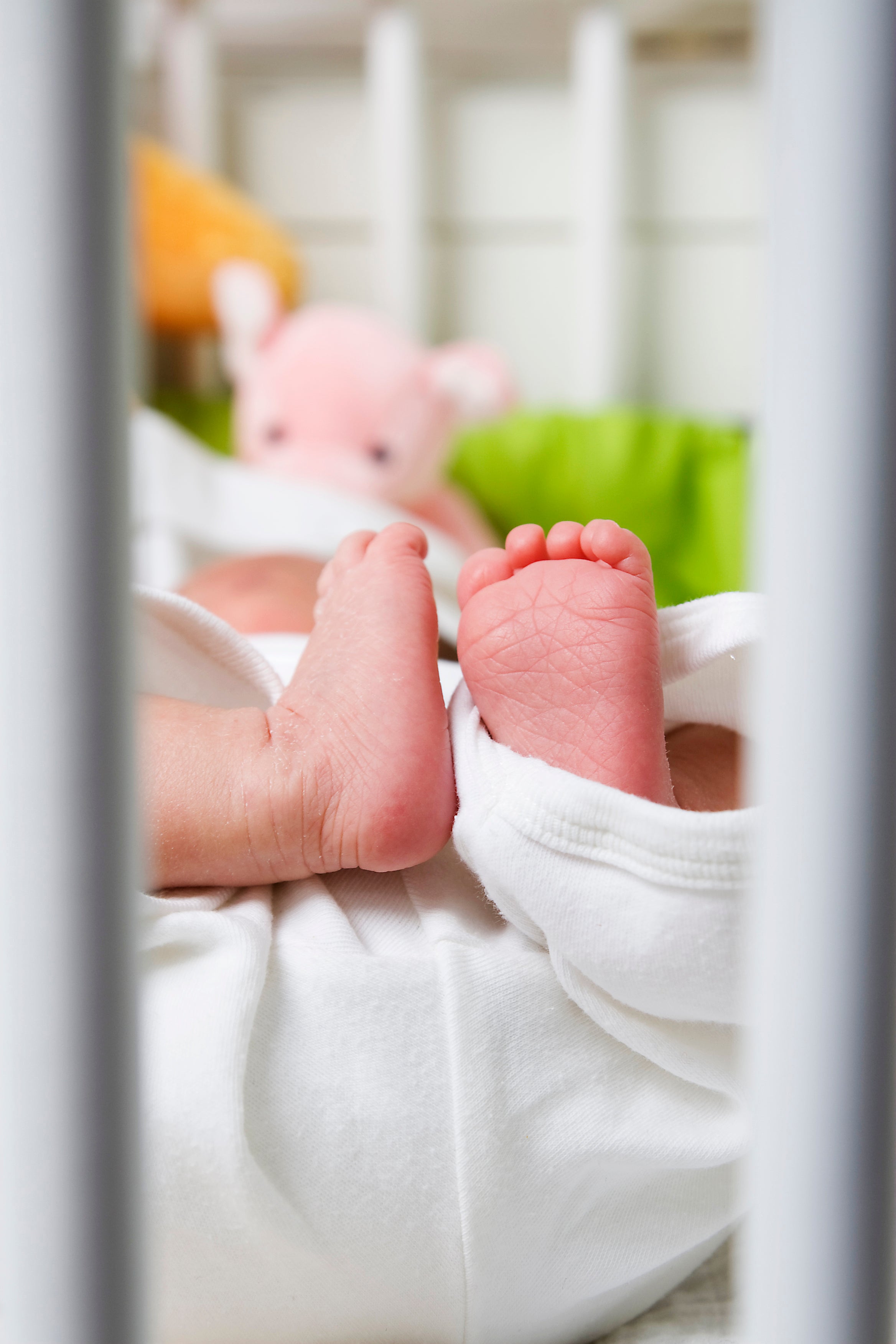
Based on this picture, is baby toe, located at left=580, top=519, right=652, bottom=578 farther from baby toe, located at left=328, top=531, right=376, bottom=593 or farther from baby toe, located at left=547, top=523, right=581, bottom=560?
baby toe, located at left=328, top=531, right=376, bottom=593

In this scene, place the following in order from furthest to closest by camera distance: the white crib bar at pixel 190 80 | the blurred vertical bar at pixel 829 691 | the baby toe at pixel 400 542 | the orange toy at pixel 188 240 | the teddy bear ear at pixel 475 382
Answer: the white crib bar at pixel 190 80 < the orange toy at pixel 188 240 < the teddy bear ear at pixel 475 382 < the baby toe at pixel 400 542 < the blurred vertical bar at pixel 829 691

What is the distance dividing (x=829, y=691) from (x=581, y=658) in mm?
158

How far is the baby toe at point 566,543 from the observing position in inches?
14.9

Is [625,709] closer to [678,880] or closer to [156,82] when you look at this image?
[678,880]

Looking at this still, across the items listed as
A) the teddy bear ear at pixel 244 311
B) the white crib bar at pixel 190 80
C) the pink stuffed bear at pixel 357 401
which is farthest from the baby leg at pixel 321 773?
the white crib bar at pixel 190 80

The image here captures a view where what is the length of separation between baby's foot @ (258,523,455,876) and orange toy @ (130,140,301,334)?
80 centimetres

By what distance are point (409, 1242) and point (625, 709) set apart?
185 mm

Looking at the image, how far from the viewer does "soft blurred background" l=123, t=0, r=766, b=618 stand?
3.92 ft

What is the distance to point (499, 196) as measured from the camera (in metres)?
1.35

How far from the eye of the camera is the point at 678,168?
1314mm

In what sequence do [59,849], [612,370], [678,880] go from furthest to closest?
[612,370] < [678,880] < [59,849]

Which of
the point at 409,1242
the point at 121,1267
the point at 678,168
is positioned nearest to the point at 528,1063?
the point at 409,1242

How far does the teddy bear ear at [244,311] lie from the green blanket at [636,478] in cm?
26

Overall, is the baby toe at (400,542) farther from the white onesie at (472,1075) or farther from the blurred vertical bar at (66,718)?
the blurred vertical bar at (66,718)
